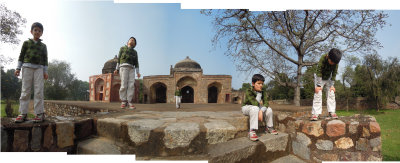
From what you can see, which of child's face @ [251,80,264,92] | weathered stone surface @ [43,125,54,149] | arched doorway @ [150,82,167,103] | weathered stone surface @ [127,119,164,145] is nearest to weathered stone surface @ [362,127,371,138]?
child's face @ [251,80,264,92]

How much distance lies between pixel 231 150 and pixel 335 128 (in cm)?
129

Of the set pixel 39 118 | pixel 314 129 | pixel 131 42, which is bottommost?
pixel 314 129

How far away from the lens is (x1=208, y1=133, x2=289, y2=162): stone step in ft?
4.82

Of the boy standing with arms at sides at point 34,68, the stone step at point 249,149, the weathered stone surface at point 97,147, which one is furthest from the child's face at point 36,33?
the stone step at point 249,149

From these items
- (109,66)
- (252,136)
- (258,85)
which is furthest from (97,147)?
(109,66)

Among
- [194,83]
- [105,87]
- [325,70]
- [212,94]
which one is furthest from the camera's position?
[212,94]

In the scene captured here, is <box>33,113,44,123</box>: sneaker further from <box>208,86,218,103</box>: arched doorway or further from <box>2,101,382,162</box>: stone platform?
<box>208,86,218,103</box>: arched doorway

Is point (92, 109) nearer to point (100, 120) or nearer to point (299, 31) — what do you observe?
point (100, 120)

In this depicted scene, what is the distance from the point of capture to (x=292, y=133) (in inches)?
81.4

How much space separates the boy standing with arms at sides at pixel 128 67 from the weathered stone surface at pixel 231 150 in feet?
7.94

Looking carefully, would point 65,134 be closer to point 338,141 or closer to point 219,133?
point 219,133

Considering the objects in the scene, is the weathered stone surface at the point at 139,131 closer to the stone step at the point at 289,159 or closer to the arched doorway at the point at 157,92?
the stone step at the point at 289,159

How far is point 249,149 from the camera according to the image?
62.6 inches

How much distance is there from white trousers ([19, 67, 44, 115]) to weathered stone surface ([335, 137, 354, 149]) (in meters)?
3.27
